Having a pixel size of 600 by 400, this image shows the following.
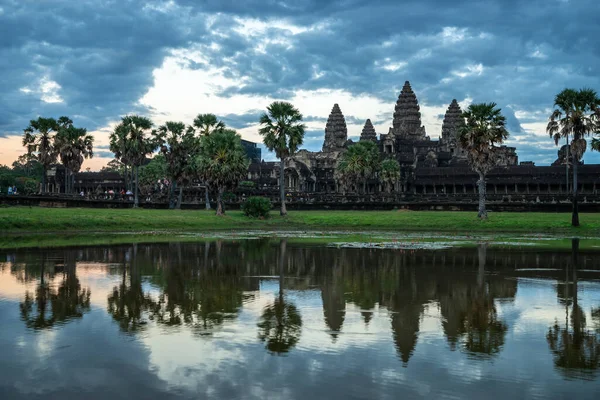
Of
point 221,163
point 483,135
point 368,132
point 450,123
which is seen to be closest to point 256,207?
point 221,163

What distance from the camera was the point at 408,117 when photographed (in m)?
158

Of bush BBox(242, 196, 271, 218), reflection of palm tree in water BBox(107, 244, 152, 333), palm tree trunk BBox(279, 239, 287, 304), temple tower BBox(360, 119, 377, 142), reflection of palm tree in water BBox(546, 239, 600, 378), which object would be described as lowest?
palm tree trunk BBox(279, 239, 287, 304)

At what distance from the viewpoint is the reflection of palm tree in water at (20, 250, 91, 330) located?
13375 mm

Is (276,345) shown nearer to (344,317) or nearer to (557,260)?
(344,317)

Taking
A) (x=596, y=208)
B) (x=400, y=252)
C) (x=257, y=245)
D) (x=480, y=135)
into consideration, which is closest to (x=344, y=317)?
(x=400, y=252)

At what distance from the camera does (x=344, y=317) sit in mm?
13938

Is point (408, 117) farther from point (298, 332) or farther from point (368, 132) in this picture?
point (298, 332)

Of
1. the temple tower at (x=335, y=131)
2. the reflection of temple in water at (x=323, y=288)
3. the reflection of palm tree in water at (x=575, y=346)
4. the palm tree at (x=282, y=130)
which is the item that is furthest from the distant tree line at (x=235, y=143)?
the temple tower at (x=335, y=131)

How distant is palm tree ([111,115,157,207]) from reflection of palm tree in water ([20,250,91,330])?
6259 centimetres

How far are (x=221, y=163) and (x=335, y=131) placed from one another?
10281 cm

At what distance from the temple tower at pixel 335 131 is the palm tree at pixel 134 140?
81.0 m

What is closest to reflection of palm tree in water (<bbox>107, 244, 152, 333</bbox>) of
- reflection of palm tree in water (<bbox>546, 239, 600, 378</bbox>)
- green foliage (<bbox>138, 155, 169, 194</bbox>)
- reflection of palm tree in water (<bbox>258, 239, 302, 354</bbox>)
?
reflection of palm tree in water (<bbox>258, 239, 302, 354</bbox>)

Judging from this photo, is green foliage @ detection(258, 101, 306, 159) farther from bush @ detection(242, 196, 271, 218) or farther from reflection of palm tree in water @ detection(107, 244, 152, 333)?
reflection of palm tree in water @ detection(107, 244, 152, 333)

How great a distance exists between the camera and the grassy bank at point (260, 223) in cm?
4741
